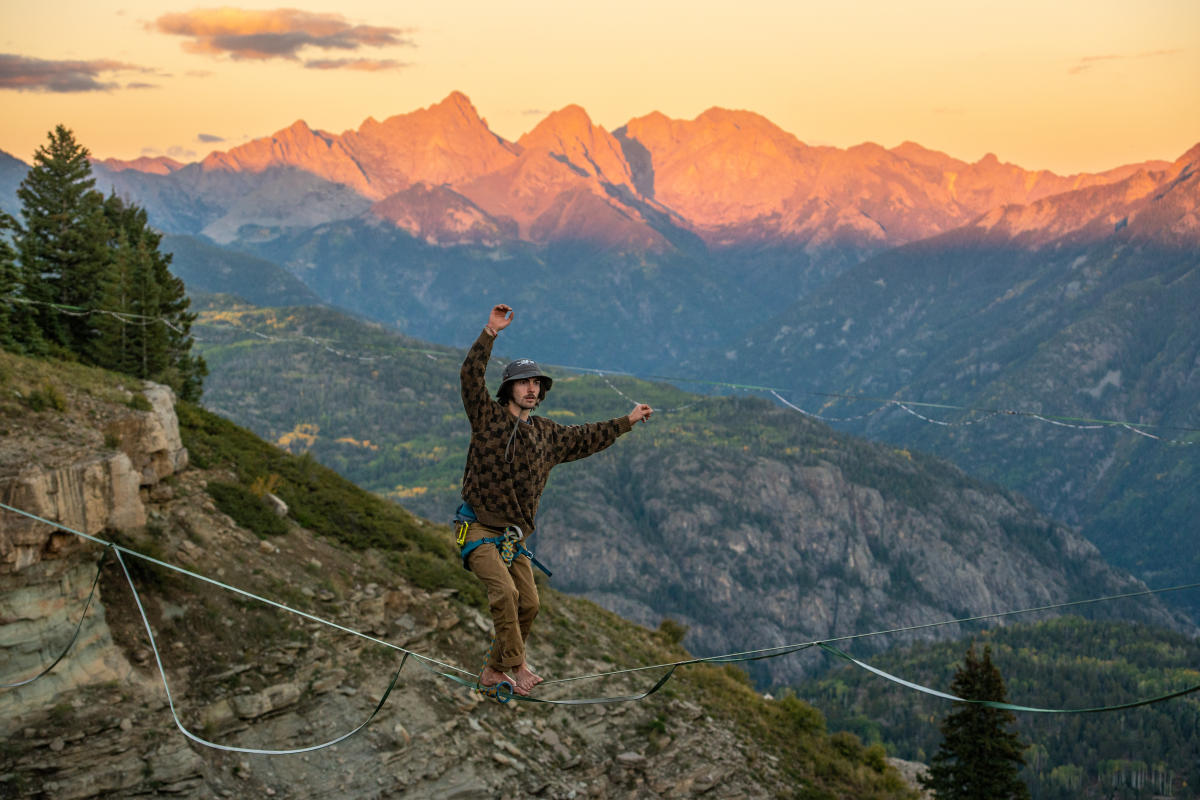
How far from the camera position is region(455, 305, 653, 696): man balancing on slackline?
11.9 m

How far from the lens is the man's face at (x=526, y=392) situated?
1205 centimetres

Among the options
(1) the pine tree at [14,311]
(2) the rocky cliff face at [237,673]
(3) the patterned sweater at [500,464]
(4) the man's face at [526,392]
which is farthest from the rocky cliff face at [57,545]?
(4) the man's face at [526,392]

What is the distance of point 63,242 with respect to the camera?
158 feet

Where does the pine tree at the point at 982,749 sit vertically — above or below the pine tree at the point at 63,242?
below

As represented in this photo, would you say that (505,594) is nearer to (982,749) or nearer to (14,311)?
(14,311)

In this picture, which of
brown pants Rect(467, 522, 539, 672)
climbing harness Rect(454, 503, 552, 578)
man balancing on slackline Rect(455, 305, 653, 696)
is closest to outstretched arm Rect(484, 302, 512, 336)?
man balancing on slackline Rect(455, 305, 653, 696)

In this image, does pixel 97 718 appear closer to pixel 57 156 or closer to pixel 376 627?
pixel 376 627

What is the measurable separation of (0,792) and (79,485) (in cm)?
649

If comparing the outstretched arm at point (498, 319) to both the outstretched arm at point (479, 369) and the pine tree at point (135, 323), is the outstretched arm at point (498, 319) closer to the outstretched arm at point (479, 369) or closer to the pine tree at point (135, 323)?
the outstretched arm at point (479, 369)

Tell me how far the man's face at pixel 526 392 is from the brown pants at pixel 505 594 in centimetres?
163

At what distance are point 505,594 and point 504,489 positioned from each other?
1264 mm

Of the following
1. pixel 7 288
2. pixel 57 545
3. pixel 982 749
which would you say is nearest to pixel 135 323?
pixel 7 288

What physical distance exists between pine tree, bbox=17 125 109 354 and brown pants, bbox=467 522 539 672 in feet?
111

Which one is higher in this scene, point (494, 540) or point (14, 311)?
point (14, 311)
